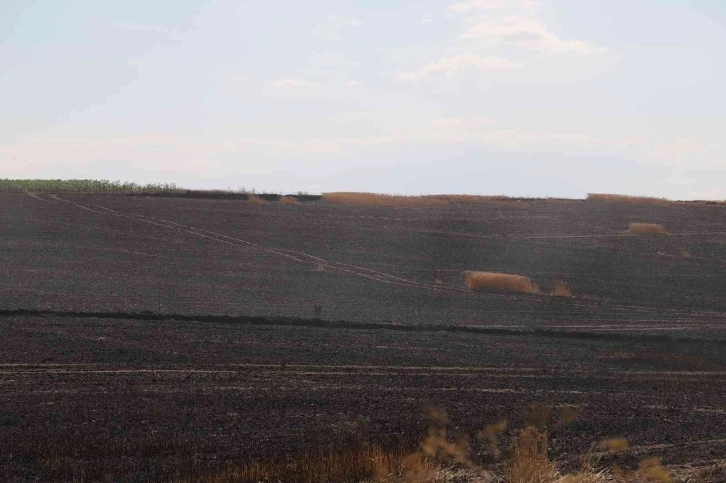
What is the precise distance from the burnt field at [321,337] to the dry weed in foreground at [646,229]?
74 cm

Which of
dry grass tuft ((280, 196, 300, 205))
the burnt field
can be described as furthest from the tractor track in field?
dry grass tuft ((280, 196, 300, 205))

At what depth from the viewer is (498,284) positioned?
102 ft

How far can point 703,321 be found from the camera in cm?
2692

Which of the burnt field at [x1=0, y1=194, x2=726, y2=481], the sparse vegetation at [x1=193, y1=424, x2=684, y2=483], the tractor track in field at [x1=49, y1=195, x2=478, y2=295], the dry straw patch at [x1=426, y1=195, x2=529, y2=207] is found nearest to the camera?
the sparse vegetation at [x1=193, y1=424, x2=684, y2=483]

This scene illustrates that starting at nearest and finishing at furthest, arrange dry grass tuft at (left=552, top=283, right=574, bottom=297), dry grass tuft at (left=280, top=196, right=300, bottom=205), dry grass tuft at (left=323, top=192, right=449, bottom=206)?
1. dry grass tuft at (left=552, top=283, right=574, bottom=297)
2. dry grass tuft at (left=280, top=196, right=300, bottom=205)
3. dry grass tuft at (left=323, top=192, right=449, bottom=206)

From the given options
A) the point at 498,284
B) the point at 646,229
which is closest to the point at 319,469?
the point at 498,284

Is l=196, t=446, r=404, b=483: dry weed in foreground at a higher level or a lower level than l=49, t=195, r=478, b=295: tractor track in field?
lower

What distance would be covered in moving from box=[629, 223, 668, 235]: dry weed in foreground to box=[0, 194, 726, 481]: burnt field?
742mm

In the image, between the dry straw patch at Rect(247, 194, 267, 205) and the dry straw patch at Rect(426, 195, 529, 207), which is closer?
the dry straw patch at Rect(247, 194, 267, 205)

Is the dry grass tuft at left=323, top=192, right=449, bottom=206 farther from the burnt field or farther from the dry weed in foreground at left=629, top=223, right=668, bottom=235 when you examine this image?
the dry weed in foreground at left=629, top=223, right=668, bottom=235

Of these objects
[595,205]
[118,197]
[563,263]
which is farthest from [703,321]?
[118,197]

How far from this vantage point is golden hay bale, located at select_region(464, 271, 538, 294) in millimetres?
31000

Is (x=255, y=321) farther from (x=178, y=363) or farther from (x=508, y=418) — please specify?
(x=508, y=418)

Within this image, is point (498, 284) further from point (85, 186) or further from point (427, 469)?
point (85, 186)
